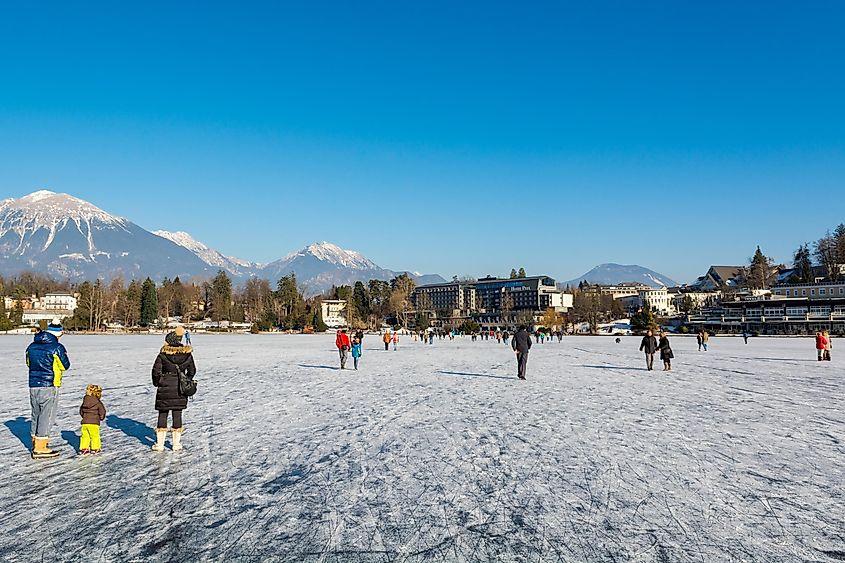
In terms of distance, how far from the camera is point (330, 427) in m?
10.1

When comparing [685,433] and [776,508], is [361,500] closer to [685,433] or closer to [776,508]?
[776,508]

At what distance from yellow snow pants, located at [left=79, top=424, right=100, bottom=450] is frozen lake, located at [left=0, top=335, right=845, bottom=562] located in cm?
22

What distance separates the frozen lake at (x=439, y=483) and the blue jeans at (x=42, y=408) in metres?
0.42

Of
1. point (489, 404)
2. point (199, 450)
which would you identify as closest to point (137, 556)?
point (199, 450)

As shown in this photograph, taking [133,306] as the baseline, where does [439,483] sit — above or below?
below

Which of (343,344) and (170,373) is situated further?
(343,344)

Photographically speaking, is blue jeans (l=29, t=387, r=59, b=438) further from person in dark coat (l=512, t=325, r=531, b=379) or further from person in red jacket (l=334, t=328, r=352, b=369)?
person in red jacket (l=334, t=328, r=352, b=369)

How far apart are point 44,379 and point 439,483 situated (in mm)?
5012

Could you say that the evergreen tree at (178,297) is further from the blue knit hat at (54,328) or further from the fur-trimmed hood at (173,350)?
the fur-trimmed hood at (173,350)

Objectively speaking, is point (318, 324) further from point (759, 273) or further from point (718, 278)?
point (718, 278)

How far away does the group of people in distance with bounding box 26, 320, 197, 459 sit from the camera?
7.54 meters

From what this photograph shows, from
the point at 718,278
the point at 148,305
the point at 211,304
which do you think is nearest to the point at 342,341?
the point at 148,305

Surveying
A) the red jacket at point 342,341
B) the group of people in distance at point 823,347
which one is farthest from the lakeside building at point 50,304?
the group of people in distance at point 823,347

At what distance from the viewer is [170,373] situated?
7.82 m
